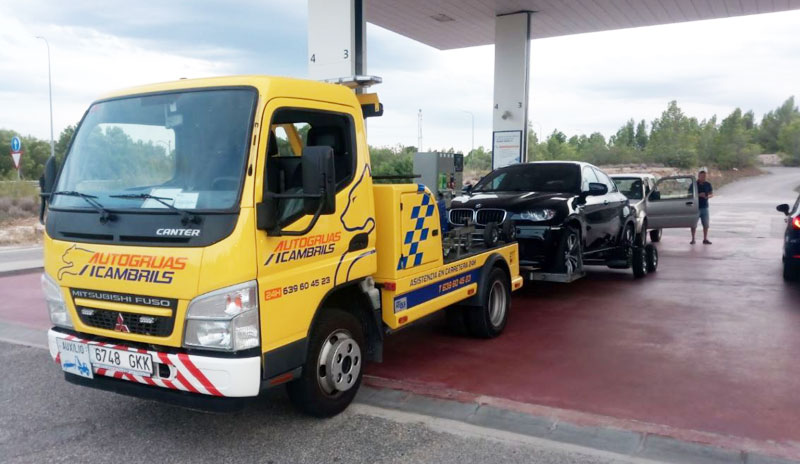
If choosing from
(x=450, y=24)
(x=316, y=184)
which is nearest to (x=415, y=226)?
(x=316, y=184)

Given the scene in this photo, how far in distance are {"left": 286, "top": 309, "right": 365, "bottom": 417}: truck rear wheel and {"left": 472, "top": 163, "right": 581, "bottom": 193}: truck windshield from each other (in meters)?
4.62

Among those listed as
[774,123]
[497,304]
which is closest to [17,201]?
[497,304]

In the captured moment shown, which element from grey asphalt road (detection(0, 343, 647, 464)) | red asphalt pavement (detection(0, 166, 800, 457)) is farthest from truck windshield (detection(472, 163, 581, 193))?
grey asphalt road (detection(0, 343, 647, 464))

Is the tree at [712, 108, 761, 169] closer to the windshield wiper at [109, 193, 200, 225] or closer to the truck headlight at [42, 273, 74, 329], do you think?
the windshield wiper at [109, 193, 200, 225]

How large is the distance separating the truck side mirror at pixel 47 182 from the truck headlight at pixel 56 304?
0.58 meters

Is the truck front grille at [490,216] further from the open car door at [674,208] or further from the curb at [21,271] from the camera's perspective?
the curb at [21,271]

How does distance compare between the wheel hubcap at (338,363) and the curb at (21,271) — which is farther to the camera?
the curb at (21,271)

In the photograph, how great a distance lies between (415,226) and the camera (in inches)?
203

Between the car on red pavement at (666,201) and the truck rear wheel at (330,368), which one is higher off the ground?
the car on red pavement at (666,201)

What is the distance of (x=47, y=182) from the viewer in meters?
4.48

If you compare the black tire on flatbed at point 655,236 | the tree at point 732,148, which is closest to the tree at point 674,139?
the tree at point 732,148

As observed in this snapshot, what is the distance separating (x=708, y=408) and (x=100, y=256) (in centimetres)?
433

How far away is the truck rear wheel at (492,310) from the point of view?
6.35m

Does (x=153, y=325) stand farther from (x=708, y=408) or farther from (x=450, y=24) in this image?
(x=450, y=24)
